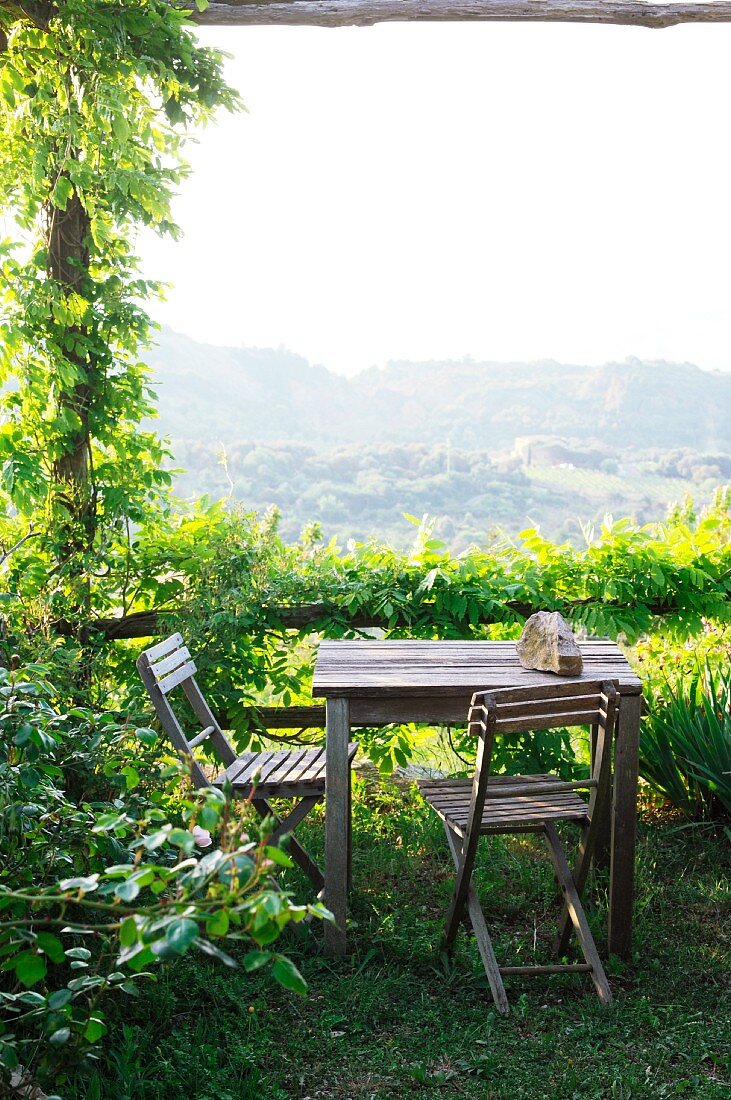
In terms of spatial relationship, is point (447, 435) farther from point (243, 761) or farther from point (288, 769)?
point (288, 769)

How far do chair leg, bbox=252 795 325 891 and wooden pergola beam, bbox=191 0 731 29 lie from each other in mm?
3505

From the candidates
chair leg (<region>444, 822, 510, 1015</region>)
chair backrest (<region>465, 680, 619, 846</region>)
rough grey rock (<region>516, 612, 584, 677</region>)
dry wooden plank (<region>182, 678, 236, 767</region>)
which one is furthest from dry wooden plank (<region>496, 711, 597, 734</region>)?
dry wooden plank (<region>182, 678, 236, 767</region>)

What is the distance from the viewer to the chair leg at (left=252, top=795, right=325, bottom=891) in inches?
130

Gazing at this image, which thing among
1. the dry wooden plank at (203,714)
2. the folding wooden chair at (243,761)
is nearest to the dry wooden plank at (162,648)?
the folding wooden chair at (243,761)

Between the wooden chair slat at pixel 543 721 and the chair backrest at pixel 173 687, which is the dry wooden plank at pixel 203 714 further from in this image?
the wooden chair slat at pixel 543 721

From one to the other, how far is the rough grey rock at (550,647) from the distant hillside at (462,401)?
72.6ft

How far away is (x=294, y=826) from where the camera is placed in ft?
11.1

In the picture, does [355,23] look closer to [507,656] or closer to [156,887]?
[507,656]

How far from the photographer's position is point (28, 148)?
4.07 m

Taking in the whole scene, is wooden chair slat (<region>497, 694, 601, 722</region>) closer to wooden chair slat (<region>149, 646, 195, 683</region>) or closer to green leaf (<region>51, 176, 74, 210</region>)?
wooden chair slat (<region>149, 646, 195, 683</region>)

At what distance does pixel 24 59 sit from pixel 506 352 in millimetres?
34621

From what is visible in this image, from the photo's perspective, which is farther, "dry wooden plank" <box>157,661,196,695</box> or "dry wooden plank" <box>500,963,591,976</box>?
"dry wooden plank" <box>157,661,196,695</box>

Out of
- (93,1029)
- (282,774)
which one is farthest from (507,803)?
(93,1029)

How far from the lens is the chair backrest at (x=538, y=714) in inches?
112
